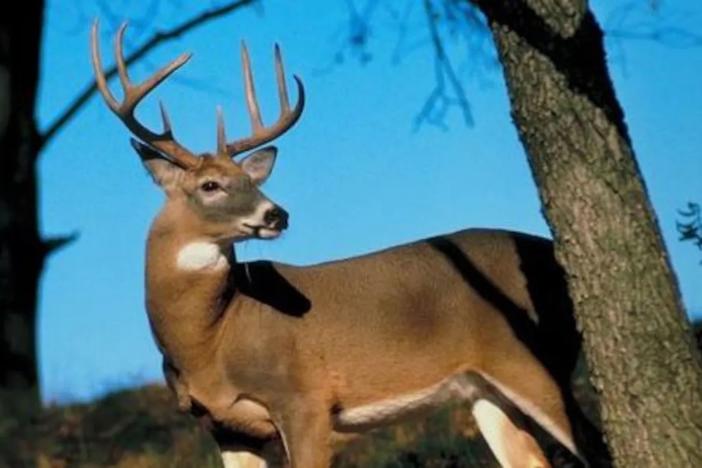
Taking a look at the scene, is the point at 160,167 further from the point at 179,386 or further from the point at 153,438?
the point at 153,438

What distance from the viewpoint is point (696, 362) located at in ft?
22.9

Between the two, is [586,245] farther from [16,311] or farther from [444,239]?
[16,311]

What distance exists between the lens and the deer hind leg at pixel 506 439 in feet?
29.5

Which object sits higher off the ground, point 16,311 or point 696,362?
point 696,362

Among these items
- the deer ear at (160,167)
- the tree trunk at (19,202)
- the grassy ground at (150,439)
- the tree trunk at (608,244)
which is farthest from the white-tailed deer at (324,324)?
the tree trunk at (19,202)

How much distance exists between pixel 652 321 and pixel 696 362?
222 mm

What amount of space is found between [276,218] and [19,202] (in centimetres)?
861

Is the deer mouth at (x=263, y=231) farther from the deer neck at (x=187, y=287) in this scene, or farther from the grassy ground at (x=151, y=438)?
the grassy ground at (x=151, y=438)

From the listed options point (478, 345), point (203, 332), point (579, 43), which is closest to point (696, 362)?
point (579, 43)

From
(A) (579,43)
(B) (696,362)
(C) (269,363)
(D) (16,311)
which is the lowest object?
(D) (16,311)

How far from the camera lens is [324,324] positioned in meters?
8.86

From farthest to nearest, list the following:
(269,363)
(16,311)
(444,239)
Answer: (16,311)
(444,239)
(269,363)

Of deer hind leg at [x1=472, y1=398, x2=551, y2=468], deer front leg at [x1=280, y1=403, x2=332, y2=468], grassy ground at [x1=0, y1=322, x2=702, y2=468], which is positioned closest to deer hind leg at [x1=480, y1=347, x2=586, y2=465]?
deer hind leg at [x1=472, y1=398, x2=551, y2=468]

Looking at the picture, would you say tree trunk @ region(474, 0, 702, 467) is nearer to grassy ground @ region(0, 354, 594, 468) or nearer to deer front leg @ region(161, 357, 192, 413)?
deer front leg @ region(161, 357, 192, 413)
